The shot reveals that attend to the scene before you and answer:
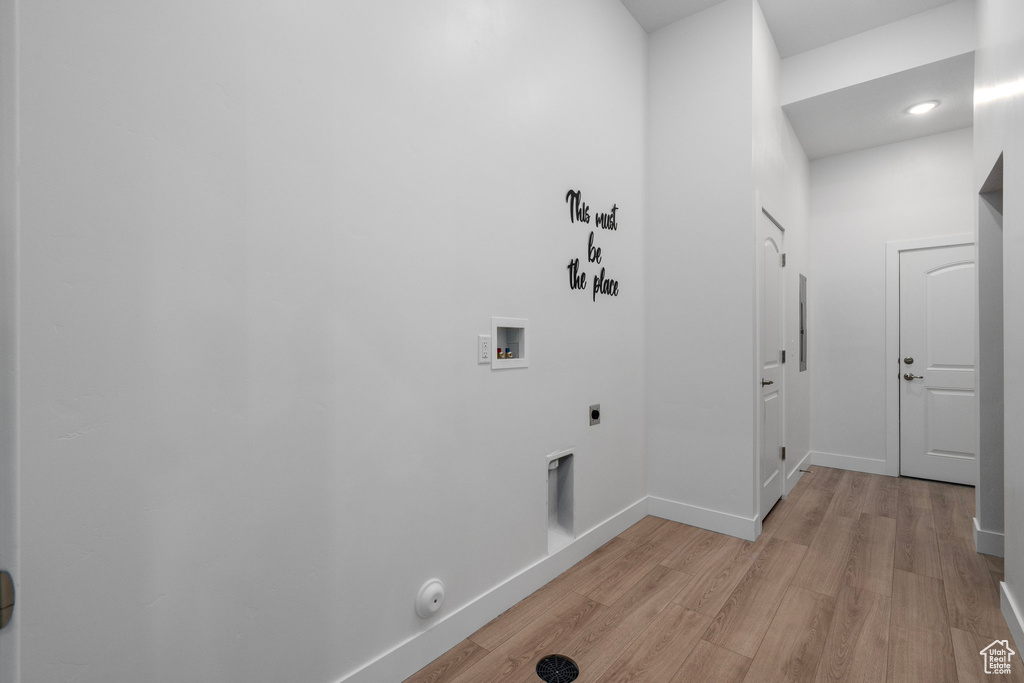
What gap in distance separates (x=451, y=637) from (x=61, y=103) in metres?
1.92

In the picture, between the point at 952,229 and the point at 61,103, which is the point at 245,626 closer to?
the point at 61,103

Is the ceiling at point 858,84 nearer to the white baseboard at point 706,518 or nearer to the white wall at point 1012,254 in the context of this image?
the white wall at point 1012,254

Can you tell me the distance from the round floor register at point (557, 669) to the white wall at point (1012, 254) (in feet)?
5.42

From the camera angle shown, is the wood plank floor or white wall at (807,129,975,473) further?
white wall at (807,129,975,473)

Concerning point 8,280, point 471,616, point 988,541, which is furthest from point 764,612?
point 8,280

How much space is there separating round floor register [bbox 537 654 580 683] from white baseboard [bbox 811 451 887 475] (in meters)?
3.81

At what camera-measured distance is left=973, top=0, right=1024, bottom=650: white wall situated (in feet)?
5.54

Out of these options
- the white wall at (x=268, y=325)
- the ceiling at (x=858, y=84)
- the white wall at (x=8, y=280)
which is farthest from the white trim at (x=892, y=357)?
the white wall at (x=8, y=280)

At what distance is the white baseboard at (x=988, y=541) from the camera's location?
2516 mm

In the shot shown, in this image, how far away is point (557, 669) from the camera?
1.65 meters

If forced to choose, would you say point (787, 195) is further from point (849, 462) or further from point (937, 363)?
point (849, 462)

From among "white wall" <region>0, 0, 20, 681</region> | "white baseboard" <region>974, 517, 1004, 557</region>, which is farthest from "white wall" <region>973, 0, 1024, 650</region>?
"white wall" <region>0, 0, 20, 681</region>

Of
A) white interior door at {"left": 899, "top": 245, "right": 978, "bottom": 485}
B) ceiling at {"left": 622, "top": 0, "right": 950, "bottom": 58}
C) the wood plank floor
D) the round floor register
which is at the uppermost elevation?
ceiling at {"left": 622, "top": 0, "right": 950, "bottom": 58}

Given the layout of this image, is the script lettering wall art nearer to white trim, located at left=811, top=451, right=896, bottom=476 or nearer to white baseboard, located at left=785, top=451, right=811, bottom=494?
white baseboard, located at left=785, top=451, right=811, bottom=494
